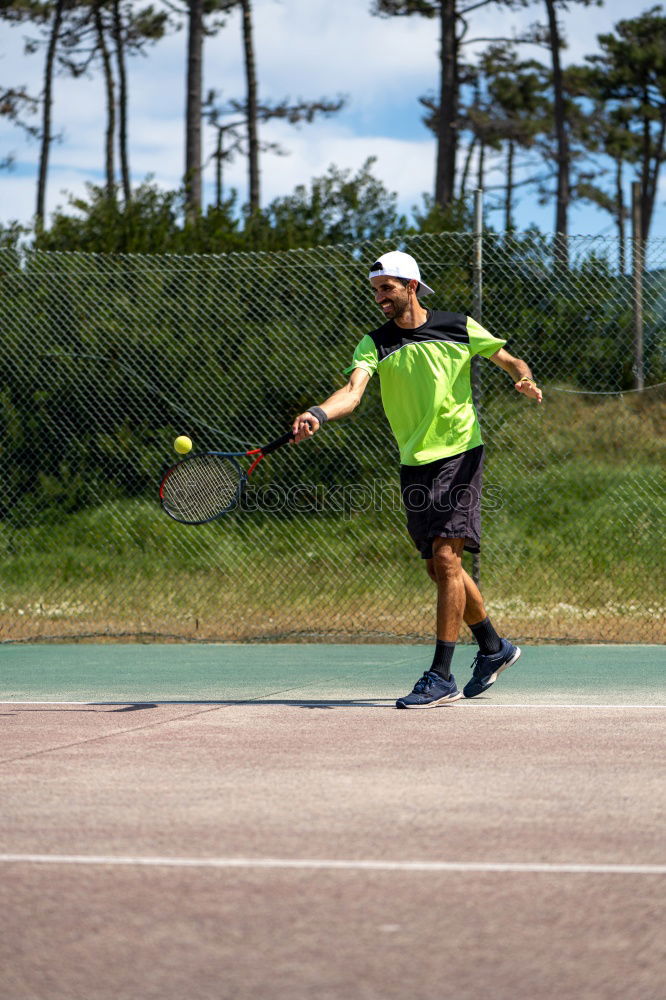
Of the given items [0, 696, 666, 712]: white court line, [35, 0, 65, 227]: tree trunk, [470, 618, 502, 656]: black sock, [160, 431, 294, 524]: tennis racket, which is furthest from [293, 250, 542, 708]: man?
[35, 0, 65, 227]: tree trunk

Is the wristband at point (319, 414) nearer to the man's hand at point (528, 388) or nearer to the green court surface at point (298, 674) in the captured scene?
the man's hand at point (528, 388)

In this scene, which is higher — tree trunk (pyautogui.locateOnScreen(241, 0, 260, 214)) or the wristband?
tree trunk (pyautogui.locateOnScreen(241, 0, 260, 214))

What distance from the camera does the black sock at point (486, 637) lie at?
737 centimetres

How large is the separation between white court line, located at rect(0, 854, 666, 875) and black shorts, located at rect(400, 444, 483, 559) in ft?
10.2

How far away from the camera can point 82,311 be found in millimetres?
11359

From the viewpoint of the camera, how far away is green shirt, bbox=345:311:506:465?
712 centimetres

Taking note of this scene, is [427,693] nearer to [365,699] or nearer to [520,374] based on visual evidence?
[365,699]

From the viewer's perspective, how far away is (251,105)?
2906 cm

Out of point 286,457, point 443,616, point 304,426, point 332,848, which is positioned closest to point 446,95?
point 286,457

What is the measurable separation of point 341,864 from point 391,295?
3.60 m

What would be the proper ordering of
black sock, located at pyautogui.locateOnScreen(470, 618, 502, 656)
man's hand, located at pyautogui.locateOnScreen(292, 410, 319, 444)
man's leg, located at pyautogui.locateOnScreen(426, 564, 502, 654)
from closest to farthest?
man's hand, located at pyautogui.locateOnScreen(292, 410, 319, 444), man's leg, located at pyautogui.locateOnScreen(426, 564, 502, 654), black sock, located at pyautogui.locateOnScreen(470, 618, 502, 656)

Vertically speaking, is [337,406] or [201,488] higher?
[337,406]

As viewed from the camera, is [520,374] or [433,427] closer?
[433,427]

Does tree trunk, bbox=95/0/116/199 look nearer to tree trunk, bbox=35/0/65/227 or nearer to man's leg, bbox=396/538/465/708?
tree trunk, bbox=35/0/65/227
